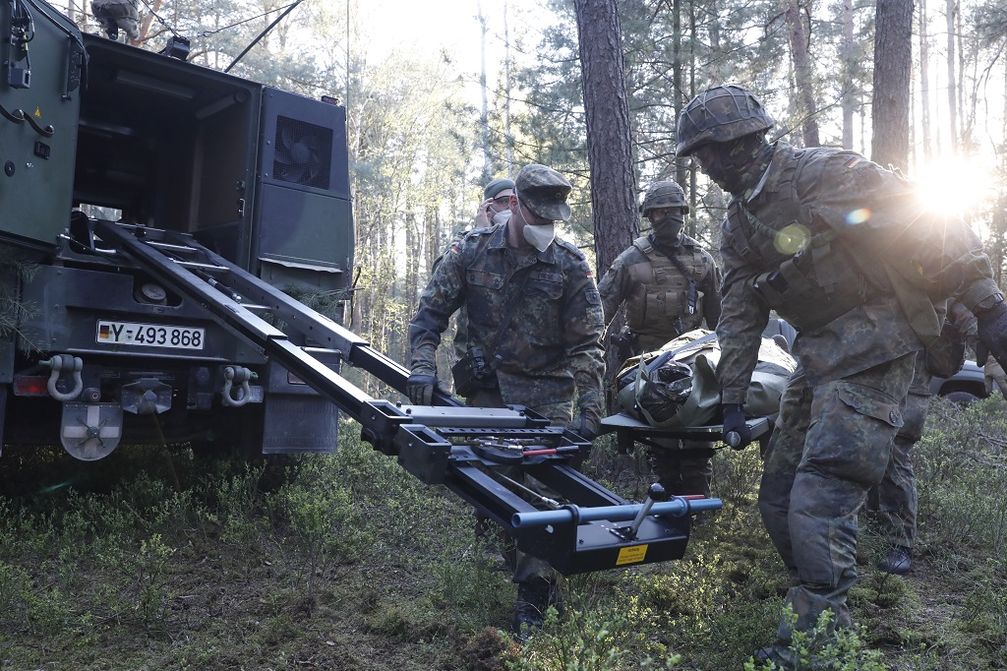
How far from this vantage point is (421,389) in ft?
11.8

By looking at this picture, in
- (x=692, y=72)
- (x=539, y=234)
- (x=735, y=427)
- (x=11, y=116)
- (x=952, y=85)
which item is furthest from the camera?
(x=952, y=85)

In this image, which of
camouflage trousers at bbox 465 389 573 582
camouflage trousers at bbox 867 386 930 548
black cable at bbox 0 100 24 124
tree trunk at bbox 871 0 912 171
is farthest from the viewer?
tree trunk at bbox 871 0 912 171

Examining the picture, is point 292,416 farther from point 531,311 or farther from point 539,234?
point 539,234

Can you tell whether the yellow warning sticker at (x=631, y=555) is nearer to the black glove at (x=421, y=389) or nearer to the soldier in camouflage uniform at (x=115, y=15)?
the black glove at (x=421, y=389)

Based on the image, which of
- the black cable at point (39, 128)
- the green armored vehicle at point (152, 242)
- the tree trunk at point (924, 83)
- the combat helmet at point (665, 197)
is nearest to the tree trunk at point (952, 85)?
the tree trunk at point (924, 83)

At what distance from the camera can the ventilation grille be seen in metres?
5.34

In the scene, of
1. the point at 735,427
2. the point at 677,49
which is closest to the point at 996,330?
the point at 735,427

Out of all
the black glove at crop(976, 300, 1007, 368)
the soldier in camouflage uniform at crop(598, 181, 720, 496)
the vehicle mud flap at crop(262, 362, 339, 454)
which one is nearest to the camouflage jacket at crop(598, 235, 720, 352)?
the soldier in camouflage uniform at crop(598, 181, 720, 496)

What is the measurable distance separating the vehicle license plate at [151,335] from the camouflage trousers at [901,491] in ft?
13.0

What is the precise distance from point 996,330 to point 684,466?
7.12ft

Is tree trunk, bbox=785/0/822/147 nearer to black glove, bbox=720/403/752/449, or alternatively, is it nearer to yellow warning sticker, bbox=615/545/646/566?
black glove, bbox=720/403/752/449

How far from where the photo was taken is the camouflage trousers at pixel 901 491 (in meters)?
4.34

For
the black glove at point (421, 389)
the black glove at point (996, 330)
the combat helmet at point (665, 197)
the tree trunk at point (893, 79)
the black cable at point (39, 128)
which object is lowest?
the black glove at point (421, 389)

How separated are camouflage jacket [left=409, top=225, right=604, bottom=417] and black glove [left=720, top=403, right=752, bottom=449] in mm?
791
